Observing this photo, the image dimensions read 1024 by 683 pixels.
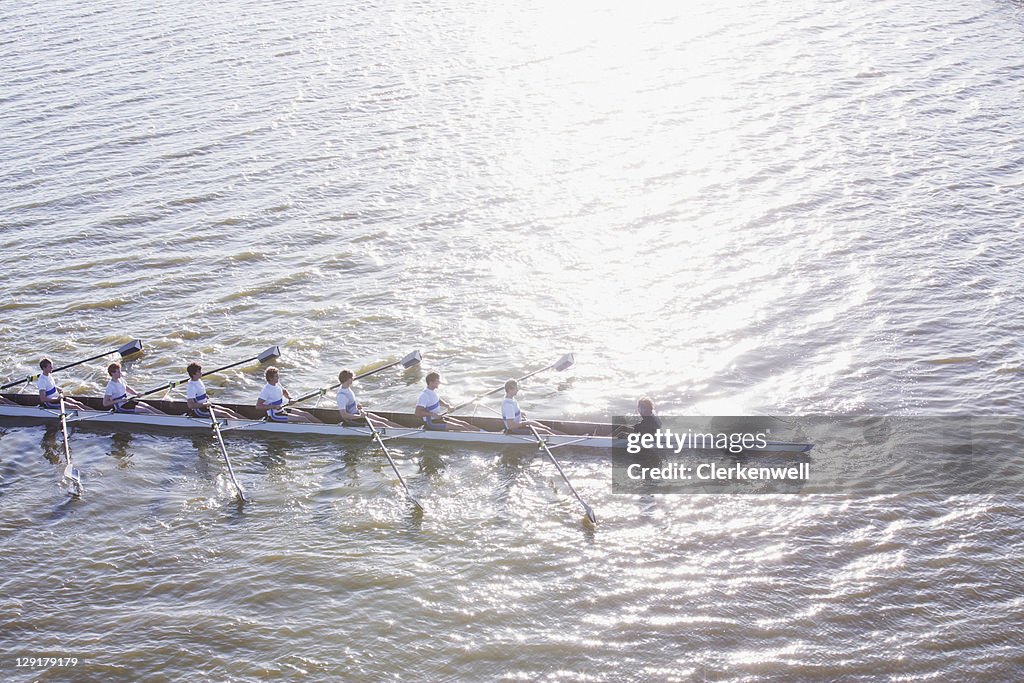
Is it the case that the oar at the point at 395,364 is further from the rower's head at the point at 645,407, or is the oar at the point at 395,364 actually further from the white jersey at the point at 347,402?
the rower's head at the point at 645,407

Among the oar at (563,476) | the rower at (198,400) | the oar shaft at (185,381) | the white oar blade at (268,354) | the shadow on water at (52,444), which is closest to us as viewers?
the oar at (563,476)

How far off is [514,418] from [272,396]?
5.41m

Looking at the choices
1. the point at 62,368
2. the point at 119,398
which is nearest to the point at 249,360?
the point at 119,398

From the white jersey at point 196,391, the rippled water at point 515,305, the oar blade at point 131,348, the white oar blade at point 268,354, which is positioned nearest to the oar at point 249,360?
the white oar blade at point 268,354

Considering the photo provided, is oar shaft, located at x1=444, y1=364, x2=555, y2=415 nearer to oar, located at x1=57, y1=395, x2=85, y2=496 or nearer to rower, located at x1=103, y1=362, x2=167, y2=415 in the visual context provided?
rower, located at x1=103, y1=362, x2=167, y2=415

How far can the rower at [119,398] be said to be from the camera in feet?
71.8

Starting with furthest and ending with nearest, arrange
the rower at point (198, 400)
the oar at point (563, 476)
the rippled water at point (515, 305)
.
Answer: the rower at point (198, 400)
the oar at point (563, 476)
the rippled water at point (515, 305)

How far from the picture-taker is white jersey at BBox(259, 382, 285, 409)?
21312 millimetres

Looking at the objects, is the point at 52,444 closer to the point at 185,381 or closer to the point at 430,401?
the point at 185,381

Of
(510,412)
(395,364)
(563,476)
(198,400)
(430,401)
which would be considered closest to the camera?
(563,476)

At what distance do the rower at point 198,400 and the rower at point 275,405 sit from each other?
0.73 m

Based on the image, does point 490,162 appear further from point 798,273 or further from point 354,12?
point 354,12

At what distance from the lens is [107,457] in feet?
69.3

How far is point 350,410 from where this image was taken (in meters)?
21.0
